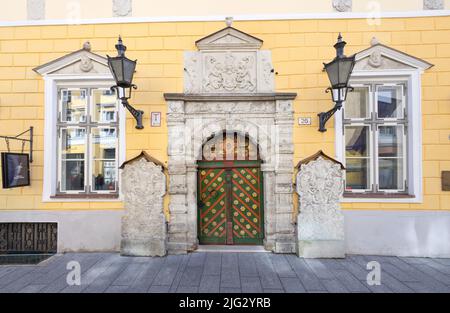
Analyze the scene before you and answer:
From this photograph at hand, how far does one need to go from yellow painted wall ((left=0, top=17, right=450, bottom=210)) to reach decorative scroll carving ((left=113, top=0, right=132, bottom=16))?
0.89ft

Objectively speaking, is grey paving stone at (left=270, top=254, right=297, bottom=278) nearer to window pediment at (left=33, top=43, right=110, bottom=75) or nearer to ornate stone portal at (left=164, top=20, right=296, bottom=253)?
ornate stone portal at (left=164, top=20, right=296, bottom=253)

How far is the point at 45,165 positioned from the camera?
5.00 m

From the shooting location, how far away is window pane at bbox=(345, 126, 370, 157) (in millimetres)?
5043

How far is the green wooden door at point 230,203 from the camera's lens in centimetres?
510

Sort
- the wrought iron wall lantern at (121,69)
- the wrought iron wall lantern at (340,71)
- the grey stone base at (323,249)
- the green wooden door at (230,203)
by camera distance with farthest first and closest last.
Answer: the green wooden door at (230,203), the grey stone base at (323,249), the wrought iron wall lantern at (121,69), the wrought iron wall lantern at (340,71)

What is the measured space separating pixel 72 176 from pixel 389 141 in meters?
6.56

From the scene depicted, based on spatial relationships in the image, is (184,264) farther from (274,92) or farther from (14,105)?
(14,105)

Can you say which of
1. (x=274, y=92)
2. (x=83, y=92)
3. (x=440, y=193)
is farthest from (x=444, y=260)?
(x=83, y=92)

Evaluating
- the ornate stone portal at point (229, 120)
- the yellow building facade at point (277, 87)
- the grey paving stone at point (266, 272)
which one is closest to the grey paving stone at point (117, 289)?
the ornate stone portal at point (229, 120)

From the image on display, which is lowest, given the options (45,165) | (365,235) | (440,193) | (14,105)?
(365,235)

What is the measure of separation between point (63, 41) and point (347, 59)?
548 centimetres

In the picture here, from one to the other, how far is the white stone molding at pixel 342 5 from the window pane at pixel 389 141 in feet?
8.03

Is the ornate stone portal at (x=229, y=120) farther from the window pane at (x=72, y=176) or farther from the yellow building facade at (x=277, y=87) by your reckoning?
the window pane at (x=72, y=176)
